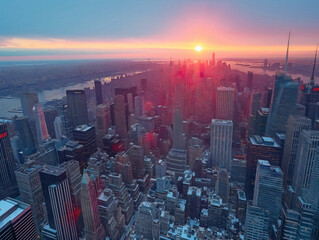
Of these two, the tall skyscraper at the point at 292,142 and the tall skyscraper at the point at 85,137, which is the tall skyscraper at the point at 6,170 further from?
the tall skyscraper at the point at 292,142

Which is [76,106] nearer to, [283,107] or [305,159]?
[283,107]

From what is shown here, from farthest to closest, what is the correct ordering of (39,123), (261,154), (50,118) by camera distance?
(50,118) → (39,123) → (261,154)

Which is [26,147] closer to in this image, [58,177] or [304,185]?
[58,177]

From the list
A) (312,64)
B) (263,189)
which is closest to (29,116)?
(263,189)

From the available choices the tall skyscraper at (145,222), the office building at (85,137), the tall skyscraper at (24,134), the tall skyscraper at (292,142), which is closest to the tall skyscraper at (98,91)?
the tall skyscraper at (24,134)

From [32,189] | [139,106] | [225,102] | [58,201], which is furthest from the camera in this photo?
[139,106]

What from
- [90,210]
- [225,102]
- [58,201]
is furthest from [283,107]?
[58,201]

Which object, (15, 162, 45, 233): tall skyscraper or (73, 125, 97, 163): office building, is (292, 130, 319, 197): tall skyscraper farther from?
(73, 125, 97, 163): office building
